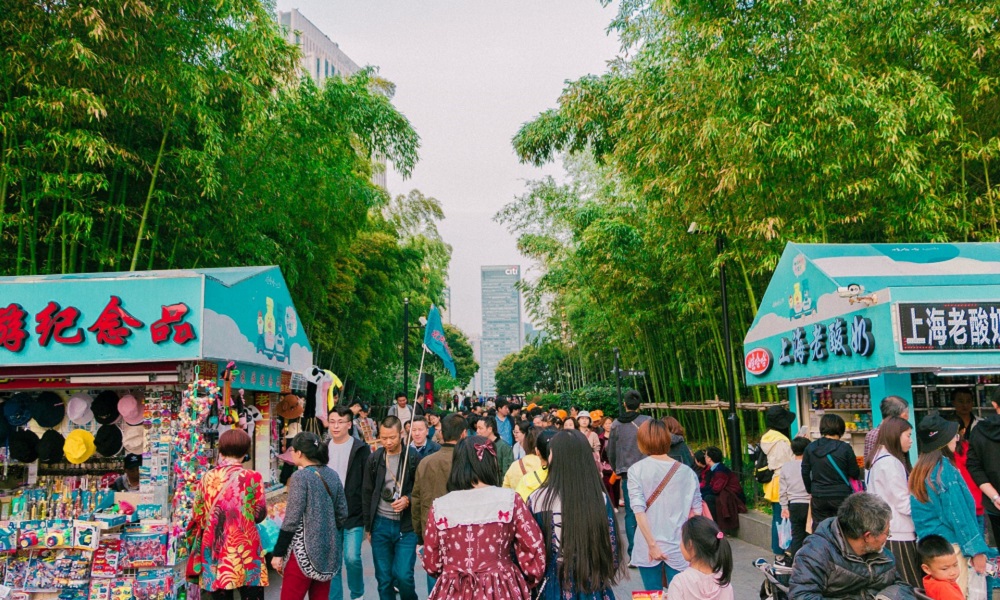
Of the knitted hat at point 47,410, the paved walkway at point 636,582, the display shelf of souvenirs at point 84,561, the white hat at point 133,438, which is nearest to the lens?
the display shelf of souvenirs at point 84,561

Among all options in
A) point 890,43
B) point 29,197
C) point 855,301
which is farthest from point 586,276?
point 29,197

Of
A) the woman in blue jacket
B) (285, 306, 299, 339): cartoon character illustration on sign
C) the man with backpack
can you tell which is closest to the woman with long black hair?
the woman in blue jacket

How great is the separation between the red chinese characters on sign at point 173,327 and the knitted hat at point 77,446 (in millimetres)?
1381

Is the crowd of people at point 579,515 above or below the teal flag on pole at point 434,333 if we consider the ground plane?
below

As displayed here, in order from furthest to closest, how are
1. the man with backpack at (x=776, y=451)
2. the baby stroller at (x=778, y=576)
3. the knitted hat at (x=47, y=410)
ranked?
the knitted hat at (x=47, y=410)
the man with backpack at (x=776, y=451)
the baby stroller at (x=778, y=576)

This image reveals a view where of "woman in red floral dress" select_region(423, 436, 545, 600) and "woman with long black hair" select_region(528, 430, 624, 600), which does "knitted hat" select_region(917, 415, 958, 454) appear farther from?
"woman in red floral dress" select_region(423, 436, 545, 600)

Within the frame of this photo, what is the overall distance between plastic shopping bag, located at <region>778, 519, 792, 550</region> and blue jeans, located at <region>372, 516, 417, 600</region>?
2.99 metres

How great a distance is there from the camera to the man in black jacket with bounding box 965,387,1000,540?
461 cm

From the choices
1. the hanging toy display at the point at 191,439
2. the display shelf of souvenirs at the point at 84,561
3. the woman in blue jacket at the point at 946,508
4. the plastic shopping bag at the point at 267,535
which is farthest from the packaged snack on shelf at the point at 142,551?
the woman in blue jacket at the point at 946,508

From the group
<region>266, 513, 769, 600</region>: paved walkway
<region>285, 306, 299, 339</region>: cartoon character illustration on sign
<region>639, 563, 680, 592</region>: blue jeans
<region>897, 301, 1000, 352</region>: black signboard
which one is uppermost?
<region>285, 306, 299, 339</region>: cartoon character illustration on sign

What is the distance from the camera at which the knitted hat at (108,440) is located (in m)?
6.54

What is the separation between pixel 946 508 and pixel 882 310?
3.22 m

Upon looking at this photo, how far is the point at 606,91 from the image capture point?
12039mm

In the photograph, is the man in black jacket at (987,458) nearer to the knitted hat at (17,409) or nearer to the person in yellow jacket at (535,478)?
the person in yellow jacket at (535,478)
